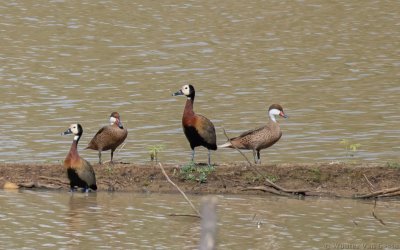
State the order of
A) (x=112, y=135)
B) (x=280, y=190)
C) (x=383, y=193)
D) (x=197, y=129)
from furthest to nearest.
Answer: (x=112, y=135)
(x=197, y=129)
(x=280, y=190)
(x=383, y=193)

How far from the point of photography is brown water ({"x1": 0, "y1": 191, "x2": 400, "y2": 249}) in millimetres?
12758

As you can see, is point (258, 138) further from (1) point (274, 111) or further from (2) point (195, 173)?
(2) point (195, 173)

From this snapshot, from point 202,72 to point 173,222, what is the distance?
1264 cm

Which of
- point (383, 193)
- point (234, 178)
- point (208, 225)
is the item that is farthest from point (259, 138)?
point (208, 225)

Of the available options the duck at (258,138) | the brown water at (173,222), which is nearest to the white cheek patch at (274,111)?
the duck at (258,138)

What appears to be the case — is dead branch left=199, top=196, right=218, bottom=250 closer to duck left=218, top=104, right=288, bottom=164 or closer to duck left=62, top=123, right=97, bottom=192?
duck left=62, top=123, right=97, bottom=192

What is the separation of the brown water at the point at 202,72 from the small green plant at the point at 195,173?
244cm

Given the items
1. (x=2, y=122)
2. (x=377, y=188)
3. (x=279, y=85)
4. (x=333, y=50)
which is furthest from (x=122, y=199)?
(x=333, y=50)

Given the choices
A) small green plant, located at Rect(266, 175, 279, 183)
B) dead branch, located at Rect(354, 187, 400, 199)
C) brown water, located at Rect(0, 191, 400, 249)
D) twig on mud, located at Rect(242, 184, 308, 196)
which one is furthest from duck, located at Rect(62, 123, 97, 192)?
dead branch, located at Rect(354, 187, 400, 199)

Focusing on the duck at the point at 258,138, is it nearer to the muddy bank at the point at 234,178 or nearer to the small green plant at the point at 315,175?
the muddy bank at the point at 234,178

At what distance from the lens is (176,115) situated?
22.4 metres

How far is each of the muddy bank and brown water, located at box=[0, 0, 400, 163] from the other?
2141 millimetres

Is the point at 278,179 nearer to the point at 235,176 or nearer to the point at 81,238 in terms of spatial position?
the point at 235,176

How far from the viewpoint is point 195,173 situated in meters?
15.8
